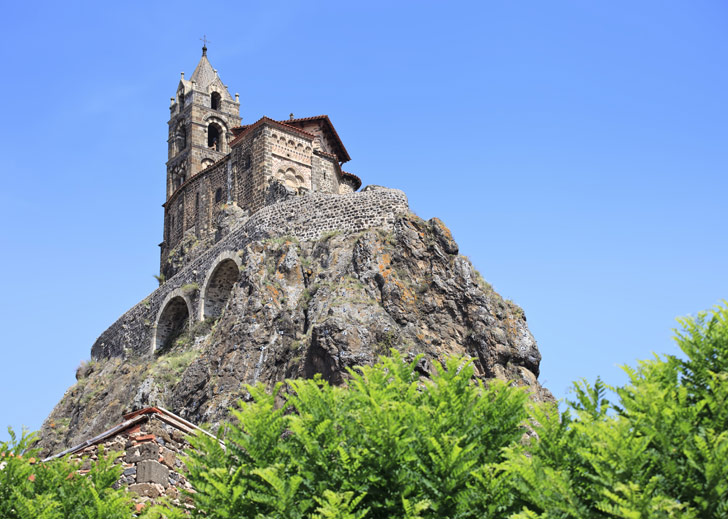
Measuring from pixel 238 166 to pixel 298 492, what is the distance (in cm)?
4065

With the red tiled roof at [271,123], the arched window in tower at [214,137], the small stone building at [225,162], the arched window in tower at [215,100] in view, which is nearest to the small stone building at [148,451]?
the small stone building at [225,162]

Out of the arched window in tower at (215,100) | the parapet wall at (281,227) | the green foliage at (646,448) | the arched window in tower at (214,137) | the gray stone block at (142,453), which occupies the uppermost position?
the arched window in tower at (215,100)

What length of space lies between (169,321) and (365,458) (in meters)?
37.6

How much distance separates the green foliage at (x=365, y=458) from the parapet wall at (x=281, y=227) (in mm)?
26134

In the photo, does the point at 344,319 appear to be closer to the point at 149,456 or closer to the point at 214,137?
the point at 149,456

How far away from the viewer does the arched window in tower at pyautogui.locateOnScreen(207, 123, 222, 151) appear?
207 feet

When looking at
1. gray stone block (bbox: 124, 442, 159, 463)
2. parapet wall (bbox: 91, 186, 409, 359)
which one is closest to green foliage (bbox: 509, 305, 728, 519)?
gray stone block (bbox: 124, 442, 159, 463)

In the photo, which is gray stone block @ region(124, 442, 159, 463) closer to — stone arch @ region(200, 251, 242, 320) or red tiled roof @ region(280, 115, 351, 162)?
stone arch @ region(200, 251, 242, 320)

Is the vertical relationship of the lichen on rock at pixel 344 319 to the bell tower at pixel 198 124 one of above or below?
below

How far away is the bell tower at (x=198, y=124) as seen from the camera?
61375 mm

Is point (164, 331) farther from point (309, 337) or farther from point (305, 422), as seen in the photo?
point (305, 422)

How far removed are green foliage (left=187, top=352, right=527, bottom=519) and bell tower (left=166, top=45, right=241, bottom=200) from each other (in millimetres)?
48354

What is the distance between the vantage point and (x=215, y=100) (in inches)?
2549

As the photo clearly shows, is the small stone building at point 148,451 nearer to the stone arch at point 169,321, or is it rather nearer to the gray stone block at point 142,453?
the gray stone block at point 142,453
